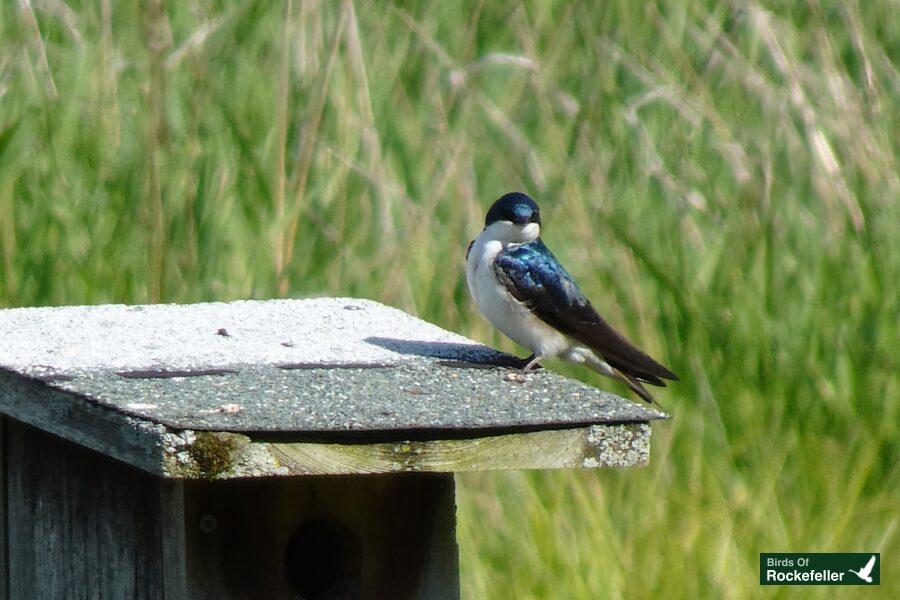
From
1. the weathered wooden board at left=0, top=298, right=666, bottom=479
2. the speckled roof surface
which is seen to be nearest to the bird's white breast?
the speckled roof surface

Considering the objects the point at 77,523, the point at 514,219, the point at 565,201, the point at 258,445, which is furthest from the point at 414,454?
the point at 565,201

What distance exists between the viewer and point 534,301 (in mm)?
2633

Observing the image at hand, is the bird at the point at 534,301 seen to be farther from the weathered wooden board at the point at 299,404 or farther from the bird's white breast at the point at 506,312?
the weathered wooden board at the point at 299,404

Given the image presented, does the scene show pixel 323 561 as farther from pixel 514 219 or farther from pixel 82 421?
pixel 514 219

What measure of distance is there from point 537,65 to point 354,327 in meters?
1.28

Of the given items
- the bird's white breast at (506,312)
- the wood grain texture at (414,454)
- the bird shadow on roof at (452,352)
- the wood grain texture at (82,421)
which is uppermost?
the bird's white breast at (506,312)

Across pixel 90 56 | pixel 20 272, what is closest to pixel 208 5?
pixel 90 56

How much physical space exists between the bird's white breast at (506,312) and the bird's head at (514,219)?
3cm

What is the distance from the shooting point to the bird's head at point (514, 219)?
2703 millimetres

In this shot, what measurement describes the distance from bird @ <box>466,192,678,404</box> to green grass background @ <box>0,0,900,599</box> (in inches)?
16.0

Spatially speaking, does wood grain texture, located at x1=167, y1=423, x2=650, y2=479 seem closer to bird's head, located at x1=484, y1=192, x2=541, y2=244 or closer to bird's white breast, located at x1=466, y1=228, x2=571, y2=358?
bird's white breast, located at x1=466, y1=228, x2=571, y2=358

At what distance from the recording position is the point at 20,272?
10.4 ft

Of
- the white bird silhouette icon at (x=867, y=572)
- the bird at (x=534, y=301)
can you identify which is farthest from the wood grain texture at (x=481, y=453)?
the white bird silhouette icon at (x=867, y=572)

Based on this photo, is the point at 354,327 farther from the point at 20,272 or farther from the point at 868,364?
the point at 868,364
